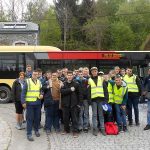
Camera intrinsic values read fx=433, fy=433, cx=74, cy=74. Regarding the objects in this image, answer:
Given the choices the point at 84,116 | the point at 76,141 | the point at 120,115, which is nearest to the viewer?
the point at 76,141

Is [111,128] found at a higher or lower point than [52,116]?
lower

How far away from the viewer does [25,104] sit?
457 inches

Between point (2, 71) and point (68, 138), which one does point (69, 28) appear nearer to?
point (2, 71)

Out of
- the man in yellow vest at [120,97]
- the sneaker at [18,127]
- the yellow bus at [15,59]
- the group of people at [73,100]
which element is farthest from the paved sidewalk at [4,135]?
the yellow bus at [15,59]

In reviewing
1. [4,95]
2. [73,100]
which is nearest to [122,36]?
[4,95]

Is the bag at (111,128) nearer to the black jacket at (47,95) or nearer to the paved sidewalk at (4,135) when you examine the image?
the black jacket at (47,95)

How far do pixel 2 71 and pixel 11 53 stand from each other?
1.12 meters

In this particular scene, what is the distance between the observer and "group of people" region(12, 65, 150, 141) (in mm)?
11805

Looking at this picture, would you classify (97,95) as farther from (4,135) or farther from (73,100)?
(4,135)

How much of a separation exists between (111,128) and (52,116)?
174cm

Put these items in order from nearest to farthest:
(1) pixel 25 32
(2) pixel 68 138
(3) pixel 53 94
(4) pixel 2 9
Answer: (2) pixel 68 138 < (3) pixel 53 94 < (1) pixel 25 32 < (4) pixel 2 9

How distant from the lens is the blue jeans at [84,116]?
492 inches

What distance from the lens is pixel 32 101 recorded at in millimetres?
11680

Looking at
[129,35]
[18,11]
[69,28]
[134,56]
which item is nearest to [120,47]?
[129,35]
